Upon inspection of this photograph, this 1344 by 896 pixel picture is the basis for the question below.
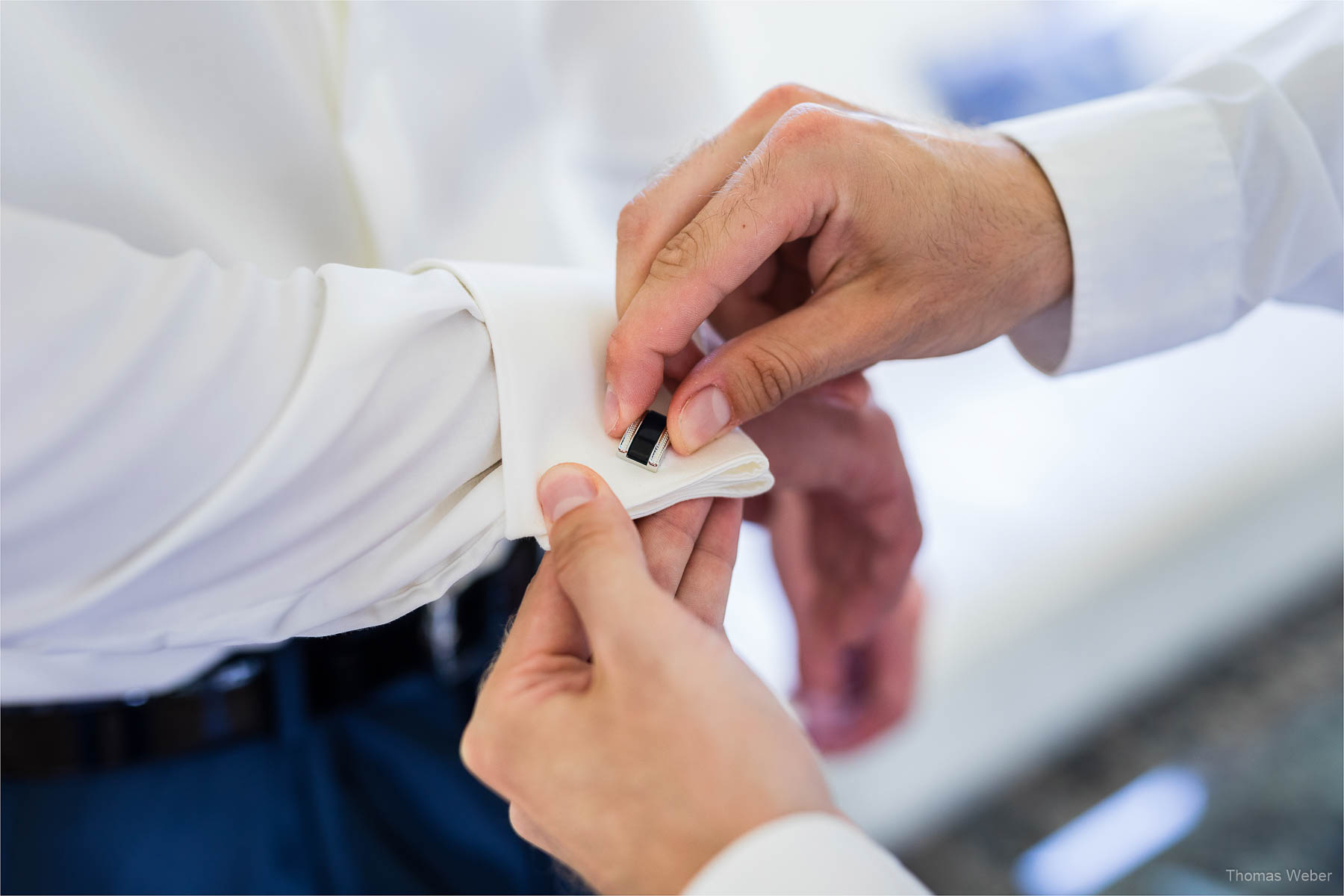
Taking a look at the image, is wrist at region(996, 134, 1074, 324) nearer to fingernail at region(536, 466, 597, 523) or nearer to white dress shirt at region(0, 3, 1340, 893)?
white dress shirt at region(0, 3, 1340, 893)

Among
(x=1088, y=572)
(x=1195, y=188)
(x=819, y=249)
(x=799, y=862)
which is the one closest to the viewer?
(x=799, y=862)

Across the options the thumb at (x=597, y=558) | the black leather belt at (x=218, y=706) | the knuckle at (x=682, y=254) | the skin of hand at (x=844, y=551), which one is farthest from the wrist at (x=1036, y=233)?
the black leather belt at (x=218, y=706)

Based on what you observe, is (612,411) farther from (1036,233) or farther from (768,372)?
(1036,233)

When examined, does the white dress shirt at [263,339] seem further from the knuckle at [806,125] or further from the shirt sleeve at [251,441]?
the knuckle at [806,125]

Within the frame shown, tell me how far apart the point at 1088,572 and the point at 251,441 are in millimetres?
1080

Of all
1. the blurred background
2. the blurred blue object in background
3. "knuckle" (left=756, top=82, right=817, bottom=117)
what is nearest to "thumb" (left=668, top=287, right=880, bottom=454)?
"knuckle" (left=756, top=82, right=817, bottom=117)

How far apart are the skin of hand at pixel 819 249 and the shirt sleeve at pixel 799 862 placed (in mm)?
221

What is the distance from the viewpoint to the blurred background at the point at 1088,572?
1.11 metres

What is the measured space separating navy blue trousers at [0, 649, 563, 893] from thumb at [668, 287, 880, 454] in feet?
1.09

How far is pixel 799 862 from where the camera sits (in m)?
0.34

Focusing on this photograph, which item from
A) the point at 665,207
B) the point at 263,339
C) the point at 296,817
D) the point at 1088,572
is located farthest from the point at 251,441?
the point at 1088,572

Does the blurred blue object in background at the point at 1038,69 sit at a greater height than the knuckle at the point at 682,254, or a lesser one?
lesser

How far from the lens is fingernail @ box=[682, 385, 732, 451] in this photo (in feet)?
1.62

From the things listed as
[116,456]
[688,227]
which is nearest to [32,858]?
[116,456]
